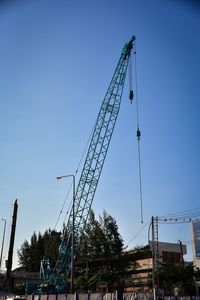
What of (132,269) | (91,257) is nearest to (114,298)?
(132,269)

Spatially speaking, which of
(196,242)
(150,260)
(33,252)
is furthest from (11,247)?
(33,252)

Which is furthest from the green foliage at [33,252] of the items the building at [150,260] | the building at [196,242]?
the building at [196,242]


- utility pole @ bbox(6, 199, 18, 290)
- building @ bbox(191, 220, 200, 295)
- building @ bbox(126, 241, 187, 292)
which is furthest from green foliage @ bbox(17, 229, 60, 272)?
utility pole @ bbox(6, 199, 18, 290)

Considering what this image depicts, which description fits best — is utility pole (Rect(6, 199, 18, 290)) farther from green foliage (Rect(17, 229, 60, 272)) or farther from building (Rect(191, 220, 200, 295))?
green foliage (Rect(17, 229, 60, 272))

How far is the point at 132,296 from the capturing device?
3067 centimetres

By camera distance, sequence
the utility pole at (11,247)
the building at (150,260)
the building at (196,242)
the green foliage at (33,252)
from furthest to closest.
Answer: the green foliage at (33,252) < the building at (150,260) < the building at (196,242) < the utility pole at (11,247)

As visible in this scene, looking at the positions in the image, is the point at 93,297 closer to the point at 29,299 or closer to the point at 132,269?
the point at 29,299

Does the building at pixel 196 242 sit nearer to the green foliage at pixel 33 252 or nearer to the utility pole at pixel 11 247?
the utility pole at pixel 11 247

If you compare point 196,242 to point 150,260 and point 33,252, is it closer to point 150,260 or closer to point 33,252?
point 150,260

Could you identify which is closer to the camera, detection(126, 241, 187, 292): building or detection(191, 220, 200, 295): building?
detection(191, 220, 200, 295): building

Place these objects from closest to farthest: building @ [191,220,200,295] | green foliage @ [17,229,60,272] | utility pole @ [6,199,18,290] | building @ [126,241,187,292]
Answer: utility pole @ [6,199,18,290] → building @ [191,220,200,295] → building @ [126,241,187,292] → green foliage @ [17,229,60,272]

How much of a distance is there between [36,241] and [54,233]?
448 inches

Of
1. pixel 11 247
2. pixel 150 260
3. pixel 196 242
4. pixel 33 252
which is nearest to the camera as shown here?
pixel 11 247

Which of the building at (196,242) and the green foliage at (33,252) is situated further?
the green foliage at (33,252)
